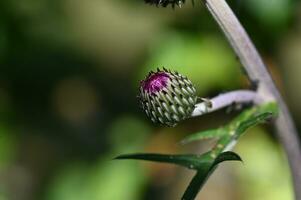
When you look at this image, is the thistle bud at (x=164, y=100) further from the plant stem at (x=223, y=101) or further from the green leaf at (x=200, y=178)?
the green leaf at (x=200, y=178)

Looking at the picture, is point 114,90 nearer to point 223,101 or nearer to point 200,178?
point 223,101

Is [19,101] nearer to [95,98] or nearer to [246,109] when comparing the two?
[95,98]

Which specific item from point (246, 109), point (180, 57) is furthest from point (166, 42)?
point (246, 109)

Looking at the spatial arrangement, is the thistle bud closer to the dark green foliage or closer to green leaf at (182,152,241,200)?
the dark green foliage

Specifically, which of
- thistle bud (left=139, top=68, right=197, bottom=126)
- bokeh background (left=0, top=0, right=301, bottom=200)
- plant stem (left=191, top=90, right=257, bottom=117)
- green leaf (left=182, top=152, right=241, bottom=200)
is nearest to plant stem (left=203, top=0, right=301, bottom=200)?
plant stem (left=191, top=90, right=257, bottom=117)

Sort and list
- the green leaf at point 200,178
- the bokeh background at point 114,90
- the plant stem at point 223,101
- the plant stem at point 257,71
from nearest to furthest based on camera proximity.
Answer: the green leaf at point 200,178
the plant stem at point 257,71
the plant stem at point 223,101
the bokeh background at point 114,90

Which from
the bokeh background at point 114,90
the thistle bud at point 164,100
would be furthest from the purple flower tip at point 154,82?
the bokeh background at point 114,90
